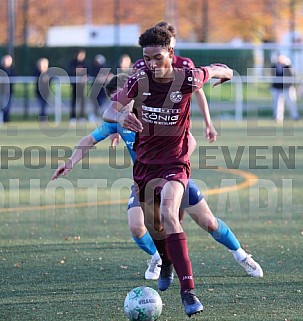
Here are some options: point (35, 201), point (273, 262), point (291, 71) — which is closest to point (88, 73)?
point (291, 71)

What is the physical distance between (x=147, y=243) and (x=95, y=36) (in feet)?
91.5

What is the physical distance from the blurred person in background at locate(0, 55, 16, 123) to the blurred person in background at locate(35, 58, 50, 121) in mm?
791

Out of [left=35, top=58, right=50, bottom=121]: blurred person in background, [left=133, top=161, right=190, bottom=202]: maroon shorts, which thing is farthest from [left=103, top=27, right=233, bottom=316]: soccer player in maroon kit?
[left=35, top=58, right=50, bottom=121]: blurred person in background

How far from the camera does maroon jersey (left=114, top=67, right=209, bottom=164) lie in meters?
6.31

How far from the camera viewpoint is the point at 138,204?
7.19 m

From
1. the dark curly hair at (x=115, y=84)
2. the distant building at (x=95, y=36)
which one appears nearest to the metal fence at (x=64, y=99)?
the distant building at (x=95, y=36)

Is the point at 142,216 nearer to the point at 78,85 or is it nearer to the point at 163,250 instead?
the point at 163,250

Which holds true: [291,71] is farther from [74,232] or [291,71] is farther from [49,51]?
[74,232]

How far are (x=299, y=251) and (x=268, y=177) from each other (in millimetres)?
5591

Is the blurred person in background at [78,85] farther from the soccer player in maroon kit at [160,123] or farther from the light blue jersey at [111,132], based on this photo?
the soccer player in maroon kit at [160,123]

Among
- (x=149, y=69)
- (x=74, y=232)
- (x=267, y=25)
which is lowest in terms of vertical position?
(x=74, y=232)

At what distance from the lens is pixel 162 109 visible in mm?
6332

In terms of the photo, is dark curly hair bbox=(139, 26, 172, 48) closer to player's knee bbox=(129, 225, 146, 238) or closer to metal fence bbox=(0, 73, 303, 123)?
player's knee bbox=(129, 225, 146, 238)

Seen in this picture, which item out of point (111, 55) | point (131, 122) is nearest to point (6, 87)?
point (111, 55)
